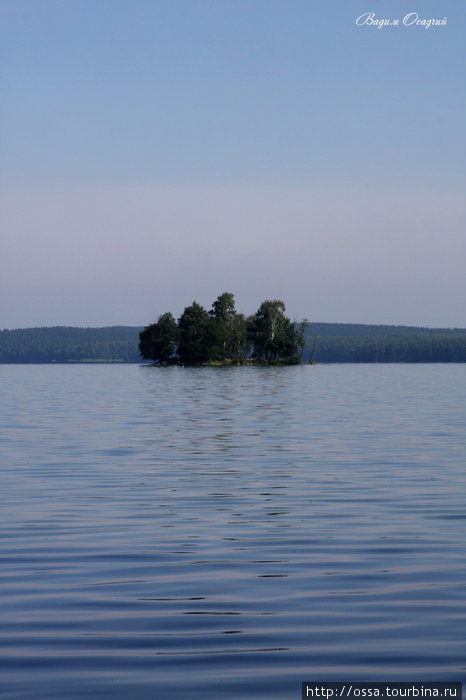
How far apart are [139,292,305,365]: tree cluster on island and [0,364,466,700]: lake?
6214 inches

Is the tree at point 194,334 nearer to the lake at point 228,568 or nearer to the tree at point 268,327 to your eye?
the tree at point 268,327

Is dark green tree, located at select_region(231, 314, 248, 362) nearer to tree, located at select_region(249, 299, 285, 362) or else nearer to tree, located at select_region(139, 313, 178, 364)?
tree, located at select_region(249, 299, 285, 362)

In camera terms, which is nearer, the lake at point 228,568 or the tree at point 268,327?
the lake at point 228,568

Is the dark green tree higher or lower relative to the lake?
higher

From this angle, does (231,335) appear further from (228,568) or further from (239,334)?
(228,568)

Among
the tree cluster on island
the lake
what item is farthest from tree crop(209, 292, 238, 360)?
the lake

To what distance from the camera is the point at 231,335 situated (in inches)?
7451

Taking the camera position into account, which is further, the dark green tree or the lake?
the dark green tree

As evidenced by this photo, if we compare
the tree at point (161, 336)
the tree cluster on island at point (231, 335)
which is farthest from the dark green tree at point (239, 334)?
the tree at point (161, 336)

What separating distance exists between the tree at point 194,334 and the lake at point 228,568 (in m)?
160

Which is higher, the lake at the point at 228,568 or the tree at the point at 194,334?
the tree at the point at 194,334

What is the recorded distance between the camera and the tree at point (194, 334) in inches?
7451

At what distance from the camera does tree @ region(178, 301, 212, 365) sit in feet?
621

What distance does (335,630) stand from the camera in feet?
32.3
